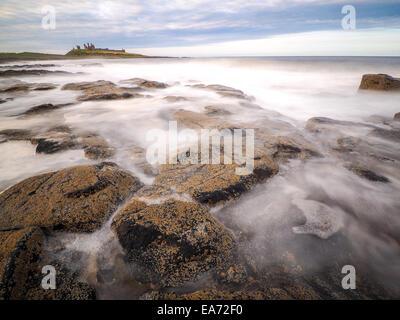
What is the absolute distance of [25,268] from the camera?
1.66 metres

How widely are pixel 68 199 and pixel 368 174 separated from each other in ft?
15.3

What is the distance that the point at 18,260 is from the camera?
1656 millimetres

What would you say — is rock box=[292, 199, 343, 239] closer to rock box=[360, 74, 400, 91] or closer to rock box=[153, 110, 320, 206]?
rock box=[153, 110, 320, 206]

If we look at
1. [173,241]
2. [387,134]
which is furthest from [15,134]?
[387,134]

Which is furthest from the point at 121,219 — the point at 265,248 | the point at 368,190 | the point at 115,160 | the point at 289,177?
the point at 368,190

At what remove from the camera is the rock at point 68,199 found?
7.18ft

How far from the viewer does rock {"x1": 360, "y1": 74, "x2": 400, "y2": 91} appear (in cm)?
1036

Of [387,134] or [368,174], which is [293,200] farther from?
[387,134]

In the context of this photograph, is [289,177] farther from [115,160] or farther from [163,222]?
[115,160]

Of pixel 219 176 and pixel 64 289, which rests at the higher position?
pixel 219 176

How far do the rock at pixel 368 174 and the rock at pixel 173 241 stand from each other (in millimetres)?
2873

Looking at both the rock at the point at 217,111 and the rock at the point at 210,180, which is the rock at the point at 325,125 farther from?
the rock at the point at 210,180

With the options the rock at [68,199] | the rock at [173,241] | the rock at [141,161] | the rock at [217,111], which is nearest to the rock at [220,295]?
the rock at [173,241]

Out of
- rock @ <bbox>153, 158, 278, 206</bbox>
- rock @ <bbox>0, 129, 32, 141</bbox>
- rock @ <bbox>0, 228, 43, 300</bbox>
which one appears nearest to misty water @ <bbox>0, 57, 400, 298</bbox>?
rock @ <bbox>153, 158, 278, 206</bbox>
